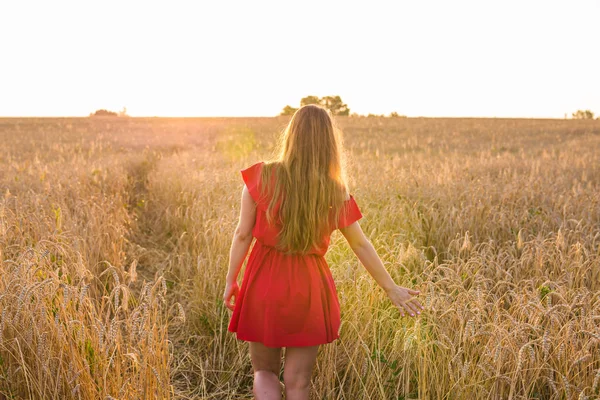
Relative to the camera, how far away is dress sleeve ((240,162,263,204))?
2.25m

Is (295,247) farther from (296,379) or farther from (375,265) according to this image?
(296,379)

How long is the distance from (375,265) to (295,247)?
447 millimetres

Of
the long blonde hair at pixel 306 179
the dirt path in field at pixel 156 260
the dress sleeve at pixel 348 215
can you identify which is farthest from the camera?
the dirt path in field at pixel 156 260

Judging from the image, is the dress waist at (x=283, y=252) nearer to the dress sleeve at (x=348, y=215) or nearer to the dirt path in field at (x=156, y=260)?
the dress sleeve at (x=348, y=215)

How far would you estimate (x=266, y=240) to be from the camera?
2.28 meters

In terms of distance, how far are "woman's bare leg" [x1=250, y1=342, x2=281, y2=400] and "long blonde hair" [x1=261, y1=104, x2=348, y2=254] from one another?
1.79 ft

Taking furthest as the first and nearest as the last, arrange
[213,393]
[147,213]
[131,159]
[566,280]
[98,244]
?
[131,159], [147,213], [98,244], [566,280], [213,393]

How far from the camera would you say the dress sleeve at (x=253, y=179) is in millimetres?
2252

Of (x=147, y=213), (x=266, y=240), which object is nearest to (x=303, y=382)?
(x=266, y=240)

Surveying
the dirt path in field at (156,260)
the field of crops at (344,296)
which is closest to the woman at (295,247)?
the field of crops at (344,296)

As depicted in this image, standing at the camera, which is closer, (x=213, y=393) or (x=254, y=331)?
(x=254, y=331)

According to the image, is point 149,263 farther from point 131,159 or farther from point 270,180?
point 131,159

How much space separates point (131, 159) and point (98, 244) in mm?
7257

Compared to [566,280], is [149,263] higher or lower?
lower
